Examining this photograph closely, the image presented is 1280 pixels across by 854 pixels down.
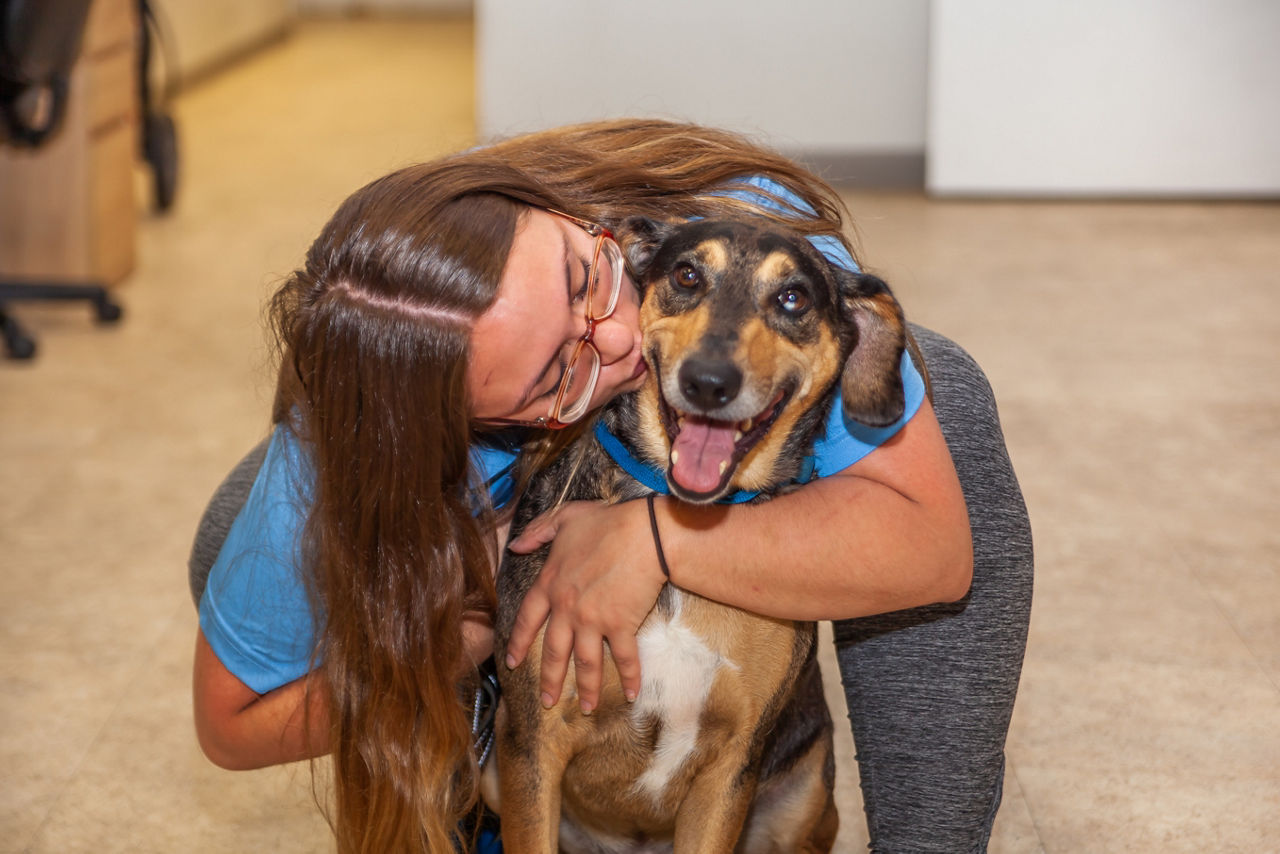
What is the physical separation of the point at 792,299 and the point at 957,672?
0.54 metres

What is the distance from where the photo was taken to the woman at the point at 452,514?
1330 millimetres

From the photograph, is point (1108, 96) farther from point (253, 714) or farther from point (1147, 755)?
point (253, 714)

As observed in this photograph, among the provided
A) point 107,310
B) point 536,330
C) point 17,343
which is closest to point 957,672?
point 536,330

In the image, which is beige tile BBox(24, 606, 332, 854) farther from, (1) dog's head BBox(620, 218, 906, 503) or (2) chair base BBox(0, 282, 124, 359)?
(2) chair base BBox(0, 282, 124, 359)

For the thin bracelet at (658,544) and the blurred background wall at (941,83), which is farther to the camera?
the blurred background wall at (941,83)

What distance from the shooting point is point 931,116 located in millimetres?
5258

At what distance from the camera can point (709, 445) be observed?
1401mm

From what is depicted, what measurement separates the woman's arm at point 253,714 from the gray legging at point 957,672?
681 millimetres

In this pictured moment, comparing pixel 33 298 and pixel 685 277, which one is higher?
pixel 685 277

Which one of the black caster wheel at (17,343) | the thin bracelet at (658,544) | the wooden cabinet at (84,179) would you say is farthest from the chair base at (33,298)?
the thin bracelet at (658,544)

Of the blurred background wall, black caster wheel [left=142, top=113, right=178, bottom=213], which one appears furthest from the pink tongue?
black caster wheel [left=142, top=113, right=178, bottom=213]

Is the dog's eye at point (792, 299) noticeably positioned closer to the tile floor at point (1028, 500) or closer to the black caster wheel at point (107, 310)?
the tile floor at point (1028, 500)

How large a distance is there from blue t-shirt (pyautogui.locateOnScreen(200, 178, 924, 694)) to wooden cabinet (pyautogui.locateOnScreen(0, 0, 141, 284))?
9.17 ft

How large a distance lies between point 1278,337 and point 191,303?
328cm
